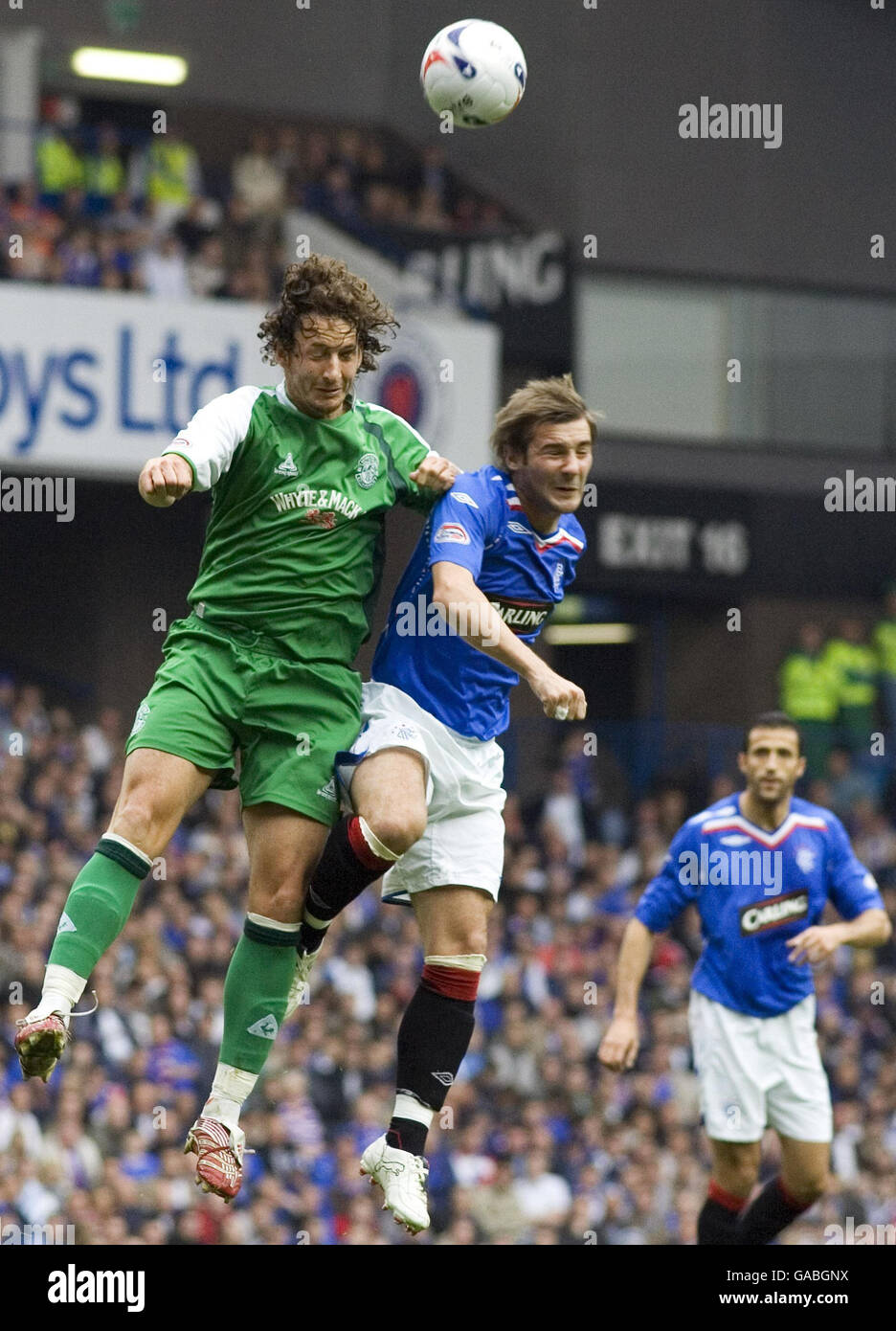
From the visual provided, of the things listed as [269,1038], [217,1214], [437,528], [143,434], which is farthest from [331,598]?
[143,434]

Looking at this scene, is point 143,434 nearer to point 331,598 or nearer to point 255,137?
point 255,137

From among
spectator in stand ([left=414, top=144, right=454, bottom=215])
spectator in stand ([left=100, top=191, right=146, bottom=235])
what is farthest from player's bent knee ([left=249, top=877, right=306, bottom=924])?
spectator in stand ([left=414, top=144, right=454, bottom=215])

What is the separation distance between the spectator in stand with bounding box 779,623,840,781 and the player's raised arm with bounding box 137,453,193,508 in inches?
553

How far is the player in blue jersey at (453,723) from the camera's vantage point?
613 cm

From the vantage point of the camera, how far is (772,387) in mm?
20875

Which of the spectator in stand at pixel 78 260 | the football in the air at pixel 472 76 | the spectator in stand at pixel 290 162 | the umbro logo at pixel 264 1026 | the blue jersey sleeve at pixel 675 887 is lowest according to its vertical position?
the umbro logo at pixel 264 1026

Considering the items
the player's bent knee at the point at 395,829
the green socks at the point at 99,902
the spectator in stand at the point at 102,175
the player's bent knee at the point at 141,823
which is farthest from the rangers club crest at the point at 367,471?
the spectator in stand at the point at 102,175

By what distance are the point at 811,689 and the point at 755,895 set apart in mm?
11204

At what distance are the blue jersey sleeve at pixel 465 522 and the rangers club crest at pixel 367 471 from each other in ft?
0.70

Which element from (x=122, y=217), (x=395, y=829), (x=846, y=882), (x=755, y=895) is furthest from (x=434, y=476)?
(x=122, y=217)

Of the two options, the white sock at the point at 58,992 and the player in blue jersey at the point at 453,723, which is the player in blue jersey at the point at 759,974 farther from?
the white sock at the point at 58,992

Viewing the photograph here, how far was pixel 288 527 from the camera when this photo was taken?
6.11 m

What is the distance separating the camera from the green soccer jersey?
20.0ft

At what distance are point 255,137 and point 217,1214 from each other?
10199 millimetres
